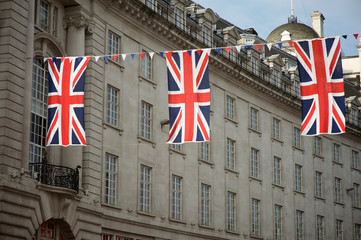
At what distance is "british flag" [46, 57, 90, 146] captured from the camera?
30828mm

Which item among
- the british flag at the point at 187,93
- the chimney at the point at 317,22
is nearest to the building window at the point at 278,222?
the british flag at the point at 187,93

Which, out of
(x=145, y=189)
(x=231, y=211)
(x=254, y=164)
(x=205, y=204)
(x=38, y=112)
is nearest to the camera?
(x=38, y=112)

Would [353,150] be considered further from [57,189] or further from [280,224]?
[57,189]

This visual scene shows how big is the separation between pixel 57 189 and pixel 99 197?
431 cm

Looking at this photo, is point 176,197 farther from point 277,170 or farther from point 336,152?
point 336,152

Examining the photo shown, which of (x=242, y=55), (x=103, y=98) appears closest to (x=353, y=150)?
(x=242, y=55)

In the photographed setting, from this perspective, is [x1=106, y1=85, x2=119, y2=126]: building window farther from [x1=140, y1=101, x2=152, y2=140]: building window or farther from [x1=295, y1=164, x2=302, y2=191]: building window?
[x1=295, y1=164, x2=302, y2=191]: building window

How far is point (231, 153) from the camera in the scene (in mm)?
51125

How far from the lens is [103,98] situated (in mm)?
38625

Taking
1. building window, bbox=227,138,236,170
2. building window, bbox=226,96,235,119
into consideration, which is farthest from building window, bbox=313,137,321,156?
building window, bbox=227,138,236,170

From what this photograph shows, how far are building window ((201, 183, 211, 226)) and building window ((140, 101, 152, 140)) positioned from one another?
6431 mm

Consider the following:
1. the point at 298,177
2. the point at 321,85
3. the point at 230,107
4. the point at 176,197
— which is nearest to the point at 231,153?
the point at 230,107

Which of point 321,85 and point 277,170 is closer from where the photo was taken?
point 321,85

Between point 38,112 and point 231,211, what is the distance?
19205mm
